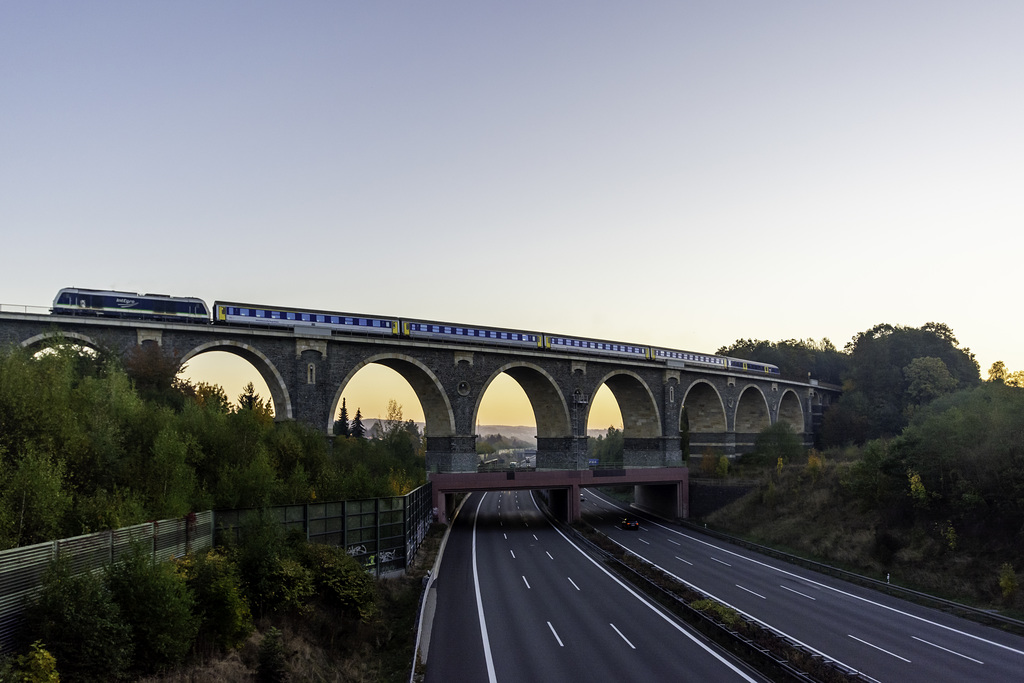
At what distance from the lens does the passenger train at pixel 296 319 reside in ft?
133

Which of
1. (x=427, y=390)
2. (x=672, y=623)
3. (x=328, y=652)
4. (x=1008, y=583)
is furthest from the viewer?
(x=427, y=390)

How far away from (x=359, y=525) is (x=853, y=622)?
24.1 m

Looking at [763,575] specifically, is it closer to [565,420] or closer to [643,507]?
[565,420]

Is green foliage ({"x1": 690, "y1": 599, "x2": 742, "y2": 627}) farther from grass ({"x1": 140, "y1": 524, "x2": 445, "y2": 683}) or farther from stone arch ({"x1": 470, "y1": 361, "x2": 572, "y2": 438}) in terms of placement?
stone arch ({"x1": 470, "y1": 361, "x2": 572, "y2": 438})

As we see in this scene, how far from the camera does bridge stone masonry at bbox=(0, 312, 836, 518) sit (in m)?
42.8

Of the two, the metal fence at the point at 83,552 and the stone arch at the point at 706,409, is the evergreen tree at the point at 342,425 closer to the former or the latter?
the stone arch at the point at 706,409

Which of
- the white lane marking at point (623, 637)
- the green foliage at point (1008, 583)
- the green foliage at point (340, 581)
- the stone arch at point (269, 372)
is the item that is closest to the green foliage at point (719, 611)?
the white lane marking at point (623, 637)

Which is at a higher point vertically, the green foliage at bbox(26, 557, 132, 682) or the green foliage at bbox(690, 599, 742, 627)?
the green foliage at bbox(26, 557, 132, 682)

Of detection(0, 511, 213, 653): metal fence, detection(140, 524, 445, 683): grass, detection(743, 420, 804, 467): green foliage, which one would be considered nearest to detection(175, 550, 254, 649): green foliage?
→ detection(140, 524, 445, 683): grass

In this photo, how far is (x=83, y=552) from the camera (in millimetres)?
16656

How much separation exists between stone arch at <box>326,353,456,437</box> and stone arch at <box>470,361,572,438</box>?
814cm

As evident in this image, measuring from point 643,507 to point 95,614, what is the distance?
7531cm

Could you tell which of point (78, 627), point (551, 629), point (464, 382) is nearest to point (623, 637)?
point (551, 629)

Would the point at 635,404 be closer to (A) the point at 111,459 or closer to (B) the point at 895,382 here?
(B) the point at 895,382
